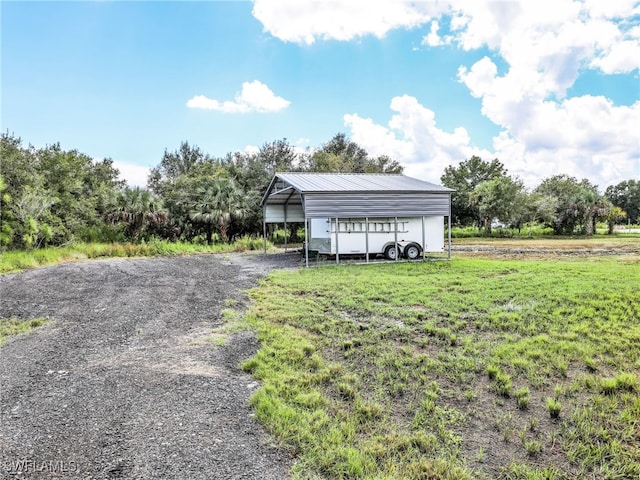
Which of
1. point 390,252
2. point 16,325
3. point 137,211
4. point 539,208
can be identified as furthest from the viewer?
point 539,208

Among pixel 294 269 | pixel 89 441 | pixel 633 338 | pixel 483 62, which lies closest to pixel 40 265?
pixel 294 269

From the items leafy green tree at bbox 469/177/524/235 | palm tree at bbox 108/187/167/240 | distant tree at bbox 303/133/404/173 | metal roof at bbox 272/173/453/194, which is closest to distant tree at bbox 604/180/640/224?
leafy green tree at bbox 469/177/524/235

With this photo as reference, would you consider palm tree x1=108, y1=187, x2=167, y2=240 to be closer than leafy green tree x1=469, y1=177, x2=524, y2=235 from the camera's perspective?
Yes

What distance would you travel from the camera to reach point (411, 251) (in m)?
15.1

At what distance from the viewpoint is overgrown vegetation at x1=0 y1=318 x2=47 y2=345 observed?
555 cm

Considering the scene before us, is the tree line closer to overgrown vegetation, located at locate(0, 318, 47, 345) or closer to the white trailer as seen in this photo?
the white trailer

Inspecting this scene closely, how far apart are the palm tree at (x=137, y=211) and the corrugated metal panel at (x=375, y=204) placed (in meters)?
10.2

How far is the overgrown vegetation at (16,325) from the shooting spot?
5.55 meters

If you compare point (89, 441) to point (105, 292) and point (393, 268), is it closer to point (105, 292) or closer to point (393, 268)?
point (105, 292)

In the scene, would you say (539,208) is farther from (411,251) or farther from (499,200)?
(411,251)

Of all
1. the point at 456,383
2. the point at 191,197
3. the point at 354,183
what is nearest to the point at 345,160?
the point at 191,197

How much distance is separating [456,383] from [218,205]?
1845cm

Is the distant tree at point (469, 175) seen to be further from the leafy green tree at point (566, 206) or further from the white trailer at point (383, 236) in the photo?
the white trailer at point (383, 236)

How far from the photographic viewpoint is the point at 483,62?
550 inches
